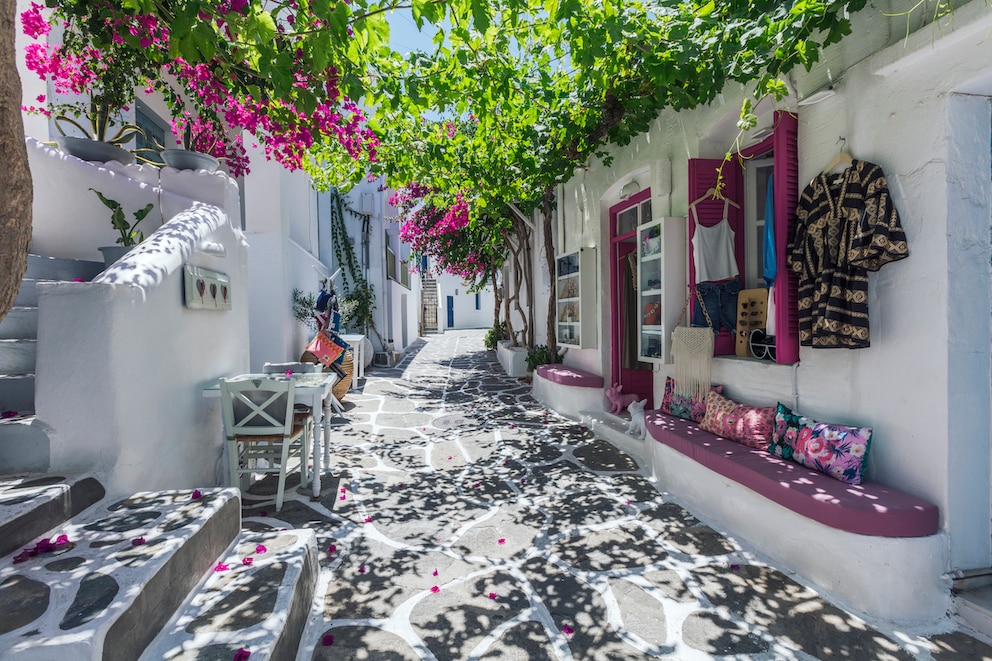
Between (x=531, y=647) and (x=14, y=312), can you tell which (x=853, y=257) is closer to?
(x=531, y=647)

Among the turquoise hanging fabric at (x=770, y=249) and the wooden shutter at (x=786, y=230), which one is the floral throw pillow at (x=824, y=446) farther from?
the turquoise hanging fabric at (x=770, y=249)

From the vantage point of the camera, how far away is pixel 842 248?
2949mm

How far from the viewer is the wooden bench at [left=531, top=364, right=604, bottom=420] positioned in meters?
6.60

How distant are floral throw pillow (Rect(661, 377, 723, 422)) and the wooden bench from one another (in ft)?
5.57

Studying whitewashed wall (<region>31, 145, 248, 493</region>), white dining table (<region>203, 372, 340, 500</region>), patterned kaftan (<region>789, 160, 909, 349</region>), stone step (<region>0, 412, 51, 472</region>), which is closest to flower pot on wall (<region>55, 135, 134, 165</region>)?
whitewashed wall (<region>31, 145, 248, 493</region>)

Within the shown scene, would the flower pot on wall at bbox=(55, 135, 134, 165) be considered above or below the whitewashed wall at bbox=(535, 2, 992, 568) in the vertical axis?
above


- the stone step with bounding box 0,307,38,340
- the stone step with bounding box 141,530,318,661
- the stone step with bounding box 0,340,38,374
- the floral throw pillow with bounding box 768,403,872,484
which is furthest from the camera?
the stone step with bounding box 0,307,38,340

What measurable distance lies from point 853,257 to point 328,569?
3.74 metres

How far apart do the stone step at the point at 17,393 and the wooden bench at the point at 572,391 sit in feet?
18.0

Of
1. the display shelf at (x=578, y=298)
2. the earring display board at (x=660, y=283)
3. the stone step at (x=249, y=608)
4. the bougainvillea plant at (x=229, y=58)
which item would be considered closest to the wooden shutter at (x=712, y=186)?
the earring display board at (x=660, y=283)

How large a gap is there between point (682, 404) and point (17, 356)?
5129mm

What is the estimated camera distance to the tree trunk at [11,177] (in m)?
1.24

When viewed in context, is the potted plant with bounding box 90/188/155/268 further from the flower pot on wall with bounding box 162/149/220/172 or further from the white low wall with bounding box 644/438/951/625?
the white low wall with bounding box 644/438/951/625

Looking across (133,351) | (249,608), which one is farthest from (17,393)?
(249,608)
